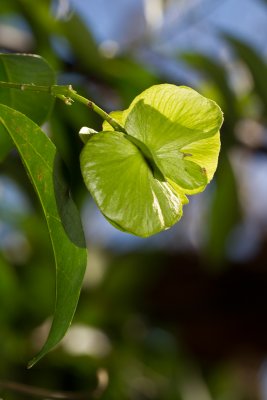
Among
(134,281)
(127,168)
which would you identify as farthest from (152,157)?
(134,281)

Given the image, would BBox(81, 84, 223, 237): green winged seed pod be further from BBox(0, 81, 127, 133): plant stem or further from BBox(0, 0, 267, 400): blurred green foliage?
BBox(0, 0, 267, 400): blurred green foliage

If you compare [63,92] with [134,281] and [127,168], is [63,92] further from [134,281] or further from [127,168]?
[134,281]

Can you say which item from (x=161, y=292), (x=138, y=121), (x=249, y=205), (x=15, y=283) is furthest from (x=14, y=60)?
(x=249, y=205)

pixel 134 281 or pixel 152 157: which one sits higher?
pixel 152 157

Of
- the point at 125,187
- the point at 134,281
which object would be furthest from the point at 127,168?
the point at 134,281

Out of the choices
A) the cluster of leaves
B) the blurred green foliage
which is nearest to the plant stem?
the cluster of leaves

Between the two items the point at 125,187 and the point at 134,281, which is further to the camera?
the point at 134,281
